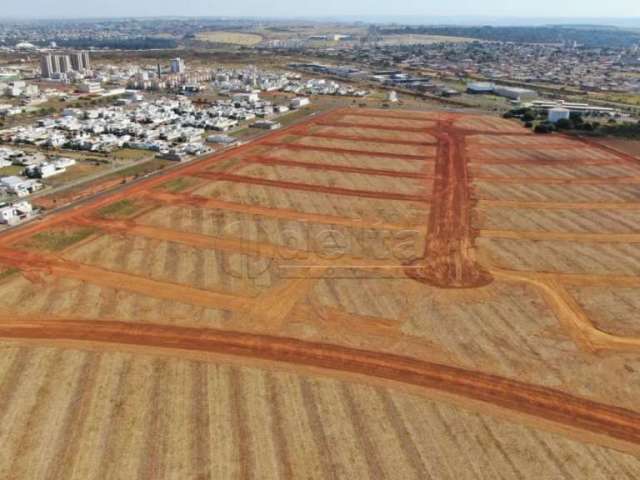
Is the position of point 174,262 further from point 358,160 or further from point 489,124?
point 489,124

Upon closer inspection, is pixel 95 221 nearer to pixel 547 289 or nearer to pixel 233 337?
pixel 233 337

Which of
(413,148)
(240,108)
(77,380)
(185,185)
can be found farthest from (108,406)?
(240,108)

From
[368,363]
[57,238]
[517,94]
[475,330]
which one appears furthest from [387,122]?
[368,363]

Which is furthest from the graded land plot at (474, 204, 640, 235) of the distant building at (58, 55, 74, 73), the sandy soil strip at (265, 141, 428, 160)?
the distant building at (58, 55, 74, 73)

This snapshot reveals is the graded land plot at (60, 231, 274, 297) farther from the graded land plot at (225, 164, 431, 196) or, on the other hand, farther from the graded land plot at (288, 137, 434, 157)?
the graded land plot at (288, 137, 434, 157)

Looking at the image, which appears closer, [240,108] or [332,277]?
[332,277]

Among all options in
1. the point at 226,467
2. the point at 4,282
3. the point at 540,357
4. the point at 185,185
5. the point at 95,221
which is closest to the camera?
the point at 226,467

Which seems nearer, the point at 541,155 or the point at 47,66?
the point at 541,155

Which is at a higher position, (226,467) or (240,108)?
(240,108)
